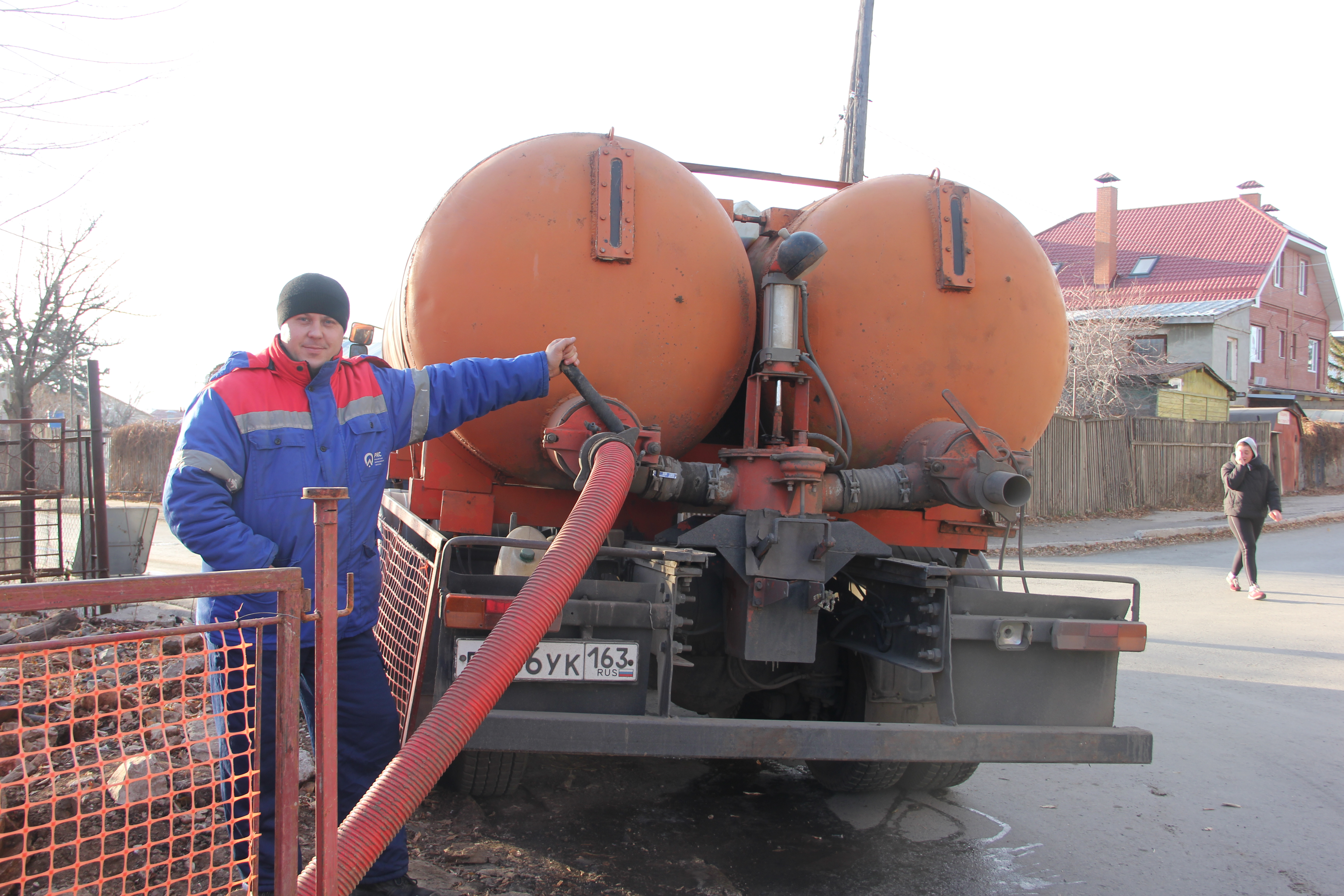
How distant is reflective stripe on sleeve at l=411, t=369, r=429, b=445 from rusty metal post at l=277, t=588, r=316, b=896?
105 cm

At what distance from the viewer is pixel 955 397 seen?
3781mm

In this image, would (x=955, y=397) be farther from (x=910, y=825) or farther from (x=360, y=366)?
(x=360, y=366)

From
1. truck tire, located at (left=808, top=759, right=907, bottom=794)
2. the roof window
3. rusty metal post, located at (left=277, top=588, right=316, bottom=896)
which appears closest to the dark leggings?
truck tire, located at (left=808, top=759, right=907, bottom=794)

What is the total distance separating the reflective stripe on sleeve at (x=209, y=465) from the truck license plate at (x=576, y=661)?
85 centimetres

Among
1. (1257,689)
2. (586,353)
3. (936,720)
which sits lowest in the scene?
(1257,689)

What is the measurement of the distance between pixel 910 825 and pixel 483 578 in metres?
2.28

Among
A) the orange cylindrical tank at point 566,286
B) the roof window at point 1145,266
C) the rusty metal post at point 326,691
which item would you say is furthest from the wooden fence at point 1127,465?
the rusty metal post at point 326,691

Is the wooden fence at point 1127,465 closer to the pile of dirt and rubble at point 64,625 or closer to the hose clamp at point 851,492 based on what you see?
the hose clamp at point 851,492

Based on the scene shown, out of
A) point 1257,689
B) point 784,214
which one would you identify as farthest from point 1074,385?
point 784,214

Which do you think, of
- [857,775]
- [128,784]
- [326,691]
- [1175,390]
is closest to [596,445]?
[326,691]

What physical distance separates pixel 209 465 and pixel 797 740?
203cm

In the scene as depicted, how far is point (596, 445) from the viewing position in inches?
124

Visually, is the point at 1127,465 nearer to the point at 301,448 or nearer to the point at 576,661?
the point at 576,661

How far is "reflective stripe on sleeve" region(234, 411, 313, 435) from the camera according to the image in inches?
108
